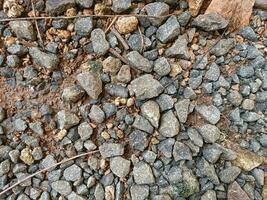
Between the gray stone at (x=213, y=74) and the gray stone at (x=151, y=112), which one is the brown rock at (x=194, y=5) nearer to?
the gray stone at (x=213, y=74)

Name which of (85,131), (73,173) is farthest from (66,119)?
(73,173)

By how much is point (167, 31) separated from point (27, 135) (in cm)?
62

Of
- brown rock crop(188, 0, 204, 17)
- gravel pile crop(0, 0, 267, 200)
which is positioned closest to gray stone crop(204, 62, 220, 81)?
gravel pile crop(0, 0, 267, 200)

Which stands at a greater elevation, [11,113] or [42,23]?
[42,23]

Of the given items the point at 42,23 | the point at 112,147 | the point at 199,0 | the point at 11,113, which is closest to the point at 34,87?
the point at 11,113

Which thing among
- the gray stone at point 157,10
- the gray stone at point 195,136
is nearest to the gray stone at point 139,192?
the gray stone at point 195,136

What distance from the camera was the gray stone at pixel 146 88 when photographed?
149 centimetres

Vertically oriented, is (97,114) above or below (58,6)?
below

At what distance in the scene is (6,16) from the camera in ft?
5.11

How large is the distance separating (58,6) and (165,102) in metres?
0.51

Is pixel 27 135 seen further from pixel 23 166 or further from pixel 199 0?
pixel 199 0

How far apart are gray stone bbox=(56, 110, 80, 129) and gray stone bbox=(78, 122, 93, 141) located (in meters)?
0.03

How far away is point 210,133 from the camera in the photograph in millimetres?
1487

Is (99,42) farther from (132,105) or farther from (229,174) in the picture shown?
(229,174)
